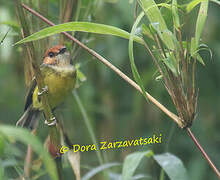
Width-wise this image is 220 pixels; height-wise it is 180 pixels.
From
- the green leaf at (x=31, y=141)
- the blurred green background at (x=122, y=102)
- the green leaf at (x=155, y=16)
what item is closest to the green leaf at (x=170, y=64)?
the green leaf at (x=155, y=16)

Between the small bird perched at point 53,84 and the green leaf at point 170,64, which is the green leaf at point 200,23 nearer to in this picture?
the green leaf at point 170,64

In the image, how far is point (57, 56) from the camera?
205 centimetres

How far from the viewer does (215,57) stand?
8.91ft

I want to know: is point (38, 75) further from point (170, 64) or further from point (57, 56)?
point (57, 56)

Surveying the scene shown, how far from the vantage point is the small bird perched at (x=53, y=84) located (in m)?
2.06

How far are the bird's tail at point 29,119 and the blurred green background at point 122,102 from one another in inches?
13.7

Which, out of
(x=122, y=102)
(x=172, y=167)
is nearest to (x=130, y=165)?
(x=172, y=167)

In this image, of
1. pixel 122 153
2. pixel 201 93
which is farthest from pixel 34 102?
pixel 201 93

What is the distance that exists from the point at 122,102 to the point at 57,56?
1.04 metres

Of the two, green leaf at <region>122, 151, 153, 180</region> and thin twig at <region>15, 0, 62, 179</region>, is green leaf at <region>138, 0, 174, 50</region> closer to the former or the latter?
thin twig at <region>15, 0, 62, 179</region>

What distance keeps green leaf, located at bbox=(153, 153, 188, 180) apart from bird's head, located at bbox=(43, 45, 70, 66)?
2.02ft

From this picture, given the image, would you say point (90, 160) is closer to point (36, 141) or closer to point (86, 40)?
point (86, 40)

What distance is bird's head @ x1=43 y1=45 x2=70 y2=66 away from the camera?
6.23 feet

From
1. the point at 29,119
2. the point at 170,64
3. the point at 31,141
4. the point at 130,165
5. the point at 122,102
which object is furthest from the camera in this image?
the point at 122,102
